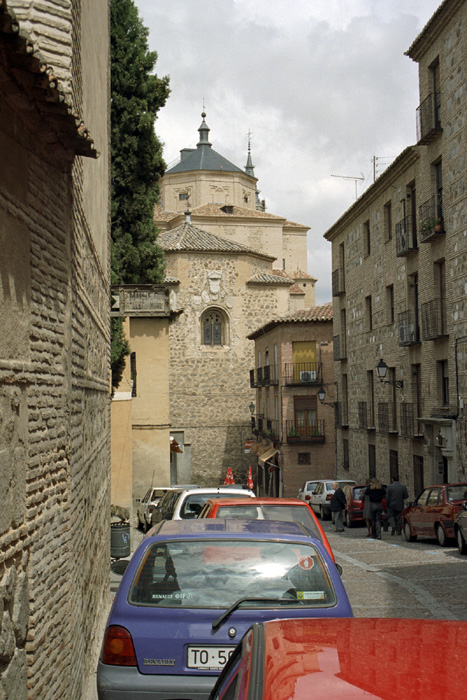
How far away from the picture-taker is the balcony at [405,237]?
82.8 feet

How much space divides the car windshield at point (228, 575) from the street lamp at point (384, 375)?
2031 cm

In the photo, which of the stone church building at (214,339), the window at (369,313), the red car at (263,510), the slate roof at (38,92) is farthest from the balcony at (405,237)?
the slate roof at (38,92)

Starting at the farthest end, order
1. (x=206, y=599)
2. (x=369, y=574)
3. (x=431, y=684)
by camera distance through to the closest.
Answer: (x=369, y=574) < (x=206, y=599) < (x=431, y=684)

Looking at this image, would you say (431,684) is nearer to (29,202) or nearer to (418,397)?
(29,202)

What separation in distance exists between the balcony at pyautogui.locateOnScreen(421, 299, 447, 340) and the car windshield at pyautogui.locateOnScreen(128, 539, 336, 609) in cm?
1782

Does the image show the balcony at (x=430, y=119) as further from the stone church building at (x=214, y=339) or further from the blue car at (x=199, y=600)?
the stone church building at (x=214, y=339)

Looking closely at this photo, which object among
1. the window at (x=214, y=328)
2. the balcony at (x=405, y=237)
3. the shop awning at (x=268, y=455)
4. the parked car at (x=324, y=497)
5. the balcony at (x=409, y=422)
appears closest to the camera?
the balcony at (x=409, y=422)

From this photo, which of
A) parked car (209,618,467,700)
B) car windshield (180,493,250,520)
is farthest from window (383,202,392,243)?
parked car (209,618,467,700)

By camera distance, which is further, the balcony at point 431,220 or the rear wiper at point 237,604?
the balcony at point 431,220

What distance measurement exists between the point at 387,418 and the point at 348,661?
25902 millimetres

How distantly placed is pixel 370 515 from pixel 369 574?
21.9ft

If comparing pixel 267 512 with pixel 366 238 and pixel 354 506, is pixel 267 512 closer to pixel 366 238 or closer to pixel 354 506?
pixel 354 506

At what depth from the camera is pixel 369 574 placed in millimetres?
13898

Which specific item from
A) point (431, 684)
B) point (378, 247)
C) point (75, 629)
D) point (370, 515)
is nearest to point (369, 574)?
point (370, 515)
